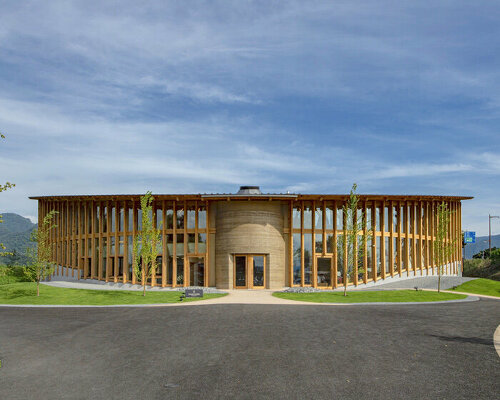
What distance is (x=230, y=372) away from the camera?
10.5m

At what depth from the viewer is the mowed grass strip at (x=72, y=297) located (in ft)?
85.0

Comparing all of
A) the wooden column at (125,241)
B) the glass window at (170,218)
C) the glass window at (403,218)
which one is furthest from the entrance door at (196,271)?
the glass window at (403,218)

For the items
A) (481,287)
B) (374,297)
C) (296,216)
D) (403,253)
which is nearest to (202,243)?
(296,216)

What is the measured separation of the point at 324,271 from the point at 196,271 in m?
10.4

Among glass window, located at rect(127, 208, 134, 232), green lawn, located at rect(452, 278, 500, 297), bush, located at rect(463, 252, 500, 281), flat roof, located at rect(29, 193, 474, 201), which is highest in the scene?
flat roof, located at rect(29, 193, 474, 201)

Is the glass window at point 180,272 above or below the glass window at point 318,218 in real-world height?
below

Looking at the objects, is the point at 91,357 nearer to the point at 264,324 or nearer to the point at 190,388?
the point at 190,388

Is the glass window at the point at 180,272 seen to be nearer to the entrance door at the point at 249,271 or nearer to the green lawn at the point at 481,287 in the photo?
the entrance door at the point at 249,271

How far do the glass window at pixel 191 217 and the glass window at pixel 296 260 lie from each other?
8373 mm

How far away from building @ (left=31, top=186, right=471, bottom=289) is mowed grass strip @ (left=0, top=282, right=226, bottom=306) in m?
5.88

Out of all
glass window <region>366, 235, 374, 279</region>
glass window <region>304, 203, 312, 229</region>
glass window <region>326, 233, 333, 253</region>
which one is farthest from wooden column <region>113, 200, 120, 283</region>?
glass window <region>366, 235, 374, 279</region>

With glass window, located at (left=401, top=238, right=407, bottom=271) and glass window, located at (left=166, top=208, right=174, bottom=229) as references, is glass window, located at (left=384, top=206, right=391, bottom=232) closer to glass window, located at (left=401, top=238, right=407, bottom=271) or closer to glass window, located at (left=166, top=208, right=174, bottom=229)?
glass window, located at (left=401, top=238, right=407, bottom=271)

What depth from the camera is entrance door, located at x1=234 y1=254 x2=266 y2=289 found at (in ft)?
114

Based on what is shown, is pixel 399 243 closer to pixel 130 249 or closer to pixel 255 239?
pixel 255 239
